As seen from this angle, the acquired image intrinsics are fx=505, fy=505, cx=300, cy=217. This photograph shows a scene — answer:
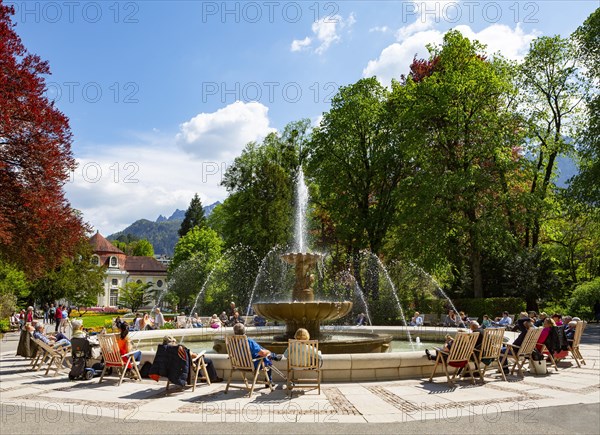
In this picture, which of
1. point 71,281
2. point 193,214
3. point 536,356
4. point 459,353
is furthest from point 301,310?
point 193,214

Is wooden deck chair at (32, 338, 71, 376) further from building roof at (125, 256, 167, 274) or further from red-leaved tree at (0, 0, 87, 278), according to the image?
building roof at (125, 256, 167, 274)

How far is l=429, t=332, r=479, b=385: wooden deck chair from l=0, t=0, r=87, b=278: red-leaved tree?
53.3 ft

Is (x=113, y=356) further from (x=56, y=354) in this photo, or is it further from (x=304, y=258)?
(x=304, y=258)

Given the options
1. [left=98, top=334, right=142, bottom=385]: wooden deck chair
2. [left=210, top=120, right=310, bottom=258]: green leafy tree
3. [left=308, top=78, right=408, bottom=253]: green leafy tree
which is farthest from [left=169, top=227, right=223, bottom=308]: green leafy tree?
[left=98, top=334, right=142, bottom=385]: wooden deck chair

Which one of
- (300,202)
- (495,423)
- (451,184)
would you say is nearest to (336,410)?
(495,423)

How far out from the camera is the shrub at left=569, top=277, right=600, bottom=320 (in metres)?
28.0

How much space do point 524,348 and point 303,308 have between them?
5.29 meters

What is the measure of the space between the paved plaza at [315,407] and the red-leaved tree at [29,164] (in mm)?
11257

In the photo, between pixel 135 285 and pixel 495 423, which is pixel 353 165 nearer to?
pixel 495 423

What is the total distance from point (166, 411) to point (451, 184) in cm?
2283

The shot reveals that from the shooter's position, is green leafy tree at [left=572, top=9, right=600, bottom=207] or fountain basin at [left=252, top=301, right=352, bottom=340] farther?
green leafy tree at [left=572, top=9, right=600, bottom=207]

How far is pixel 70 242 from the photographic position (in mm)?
22641

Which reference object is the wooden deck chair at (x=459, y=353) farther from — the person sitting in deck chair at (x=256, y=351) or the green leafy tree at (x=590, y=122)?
the green leafy tree at (x=590, y=122)

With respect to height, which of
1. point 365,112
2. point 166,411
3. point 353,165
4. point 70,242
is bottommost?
point 166,411
